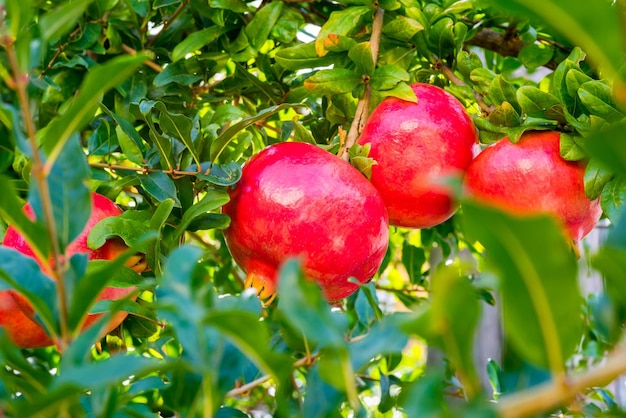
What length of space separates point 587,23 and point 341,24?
678mm

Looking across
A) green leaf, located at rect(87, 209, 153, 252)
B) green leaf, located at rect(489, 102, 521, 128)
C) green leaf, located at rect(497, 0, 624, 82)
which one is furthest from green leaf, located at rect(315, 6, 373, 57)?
green leaf, located at rect(497, 0, 624, 82)

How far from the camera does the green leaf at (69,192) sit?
494mm

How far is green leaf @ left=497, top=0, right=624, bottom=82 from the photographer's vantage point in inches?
14.2

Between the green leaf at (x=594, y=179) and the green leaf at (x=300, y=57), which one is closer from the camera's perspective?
the green leaf at (x=594, y=179)

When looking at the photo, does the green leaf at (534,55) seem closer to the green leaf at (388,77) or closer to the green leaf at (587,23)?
the green leaf at (388,77)

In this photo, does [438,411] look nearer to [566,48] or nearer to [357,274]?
[357,274]

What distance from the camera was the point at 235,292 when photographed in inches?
61.9

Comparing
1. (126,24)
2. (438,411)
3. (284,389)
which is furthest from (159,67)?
(438,411)

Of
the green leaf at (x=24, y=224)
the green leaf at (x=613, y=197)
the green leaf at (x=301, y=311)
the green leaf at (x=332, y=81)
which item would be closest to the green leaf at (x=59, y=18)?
the green leaf at (x=24, y=224)

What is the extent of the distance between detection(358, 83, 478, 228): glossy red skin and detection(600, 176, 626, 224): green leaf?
0.17 meters

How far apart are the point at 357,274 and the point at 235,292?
0.75 m

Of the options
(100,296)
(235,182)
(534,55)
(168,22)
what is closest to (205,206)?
(235,182)

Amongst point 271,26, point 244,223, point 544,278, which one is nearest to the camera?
point 544,278

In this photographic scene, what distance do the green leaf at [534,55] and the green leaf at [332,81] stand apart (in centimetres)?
37
